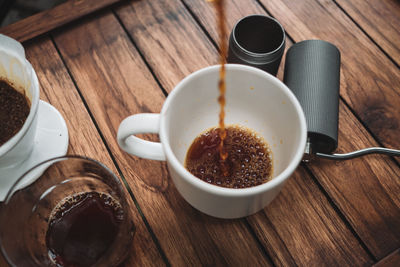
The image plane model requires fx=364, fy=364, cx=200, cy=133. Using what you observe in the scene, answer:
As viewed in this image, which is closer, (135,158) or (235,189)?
(235,189)

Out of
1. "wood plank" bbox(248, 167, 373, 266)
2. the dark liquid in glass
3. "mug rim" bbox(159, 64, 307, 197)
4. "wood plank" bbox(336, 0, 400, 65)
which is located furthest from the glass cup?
"wood plank" bbox(336, 0, 400, 65)

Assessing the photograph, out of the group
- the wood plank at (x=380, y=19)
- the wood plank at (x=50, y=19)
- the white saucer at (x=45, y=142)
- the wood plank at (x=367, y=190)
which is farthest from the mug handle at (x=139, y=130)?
the wood plank at (x=380, y=19)

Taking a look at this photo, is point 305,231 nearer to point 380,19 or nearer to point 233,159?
point 233,159

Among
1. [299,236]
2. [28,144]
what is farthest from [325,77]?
[28,144]

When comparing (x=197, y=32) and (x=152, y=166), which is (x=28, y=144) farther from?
(x=197, y=32)

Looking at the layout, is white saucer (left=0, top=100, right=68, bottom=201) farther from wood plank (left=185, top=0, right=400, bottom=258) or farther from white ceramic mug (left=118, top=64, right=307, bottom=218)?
wood plank (left=185, top=0, right=400, bottom=258)

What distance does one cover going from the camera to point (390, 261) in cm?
62

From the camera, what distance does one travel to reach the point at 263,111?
25.3 inches

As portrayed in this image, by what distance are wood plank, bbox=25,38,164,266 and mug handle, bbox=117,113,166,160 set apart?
0.15 meters

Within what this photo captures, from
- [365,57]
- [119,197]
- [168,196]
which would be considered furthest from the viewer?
[365,57]

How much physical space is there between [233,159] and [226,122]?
0.08 meters

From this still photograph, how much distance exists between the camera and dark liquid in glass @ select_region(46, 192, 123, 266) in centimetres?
58

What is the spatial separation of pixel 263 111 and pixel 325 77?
17cm

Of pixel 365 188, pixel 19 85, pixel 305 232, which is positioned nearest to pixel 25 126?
pixel 19 85
